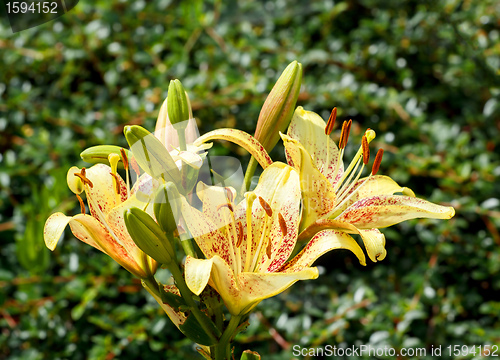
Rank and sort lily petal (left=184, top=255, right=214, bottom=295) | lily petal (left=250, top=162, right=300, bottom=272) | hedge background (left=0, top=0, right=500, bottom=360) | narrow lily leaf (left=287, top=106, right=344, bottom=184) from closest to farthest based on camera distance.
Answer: lily petal (left=184, top=255, right=214, bottom=295), lily petal (left=250, top=162, right=300, bottom=272), narrow lily leaf (left=287, top=106, right=344, bottom=184), hedge background (left=0, top=0, right=500, bottom=360)

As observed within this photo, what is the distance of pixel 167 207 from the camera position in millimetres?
517

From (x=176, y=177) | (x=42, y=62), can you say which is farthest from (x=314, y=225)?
(x=42, y=62)

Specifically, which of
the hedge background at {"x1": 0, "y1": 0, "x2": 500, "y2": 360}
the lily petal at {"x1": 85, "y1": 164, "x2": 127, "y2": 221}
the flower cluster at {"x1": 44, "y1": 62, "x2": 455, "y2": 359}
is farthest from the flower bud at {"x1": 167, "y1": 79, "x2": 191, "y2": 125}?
the hedge background at {"x1": 0, "y1": 0, "x2": 500, "y2": 360}

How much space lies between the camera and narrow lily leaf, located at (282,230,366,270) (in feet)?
1.66

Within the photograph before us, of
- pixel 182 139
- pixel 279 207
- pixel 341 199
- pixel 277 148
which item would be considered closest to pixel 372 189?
pixel 341 199

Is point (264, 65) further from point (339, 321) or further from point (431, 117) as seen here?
point (339, 321)

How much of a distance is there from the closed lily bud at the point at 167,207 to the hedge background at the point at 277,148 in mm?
721

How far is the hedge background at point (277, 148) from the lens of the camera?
123 centimetres

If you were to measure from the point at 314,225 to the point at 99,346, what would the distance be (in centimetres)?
83

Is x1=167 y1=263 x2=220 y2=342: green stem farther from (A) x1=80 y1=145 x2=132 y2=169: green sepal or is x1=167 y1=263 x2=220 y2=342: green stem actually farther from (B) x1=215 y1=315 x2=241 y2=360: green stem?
(A) x1=80 y1=145 x2=132 y2=169: green sepal

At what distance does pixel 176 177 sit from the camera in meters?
0.54

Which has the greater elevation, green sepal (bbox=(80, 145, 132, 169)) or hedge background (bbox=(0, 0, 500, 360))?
green sepal (bbox=(80, 145, 132, 169))

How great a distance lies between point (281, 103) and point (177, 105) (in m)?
0.14

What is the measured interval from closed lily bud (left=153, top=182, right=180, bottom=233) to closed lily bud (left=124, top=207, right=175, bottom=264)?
11 millimetres
